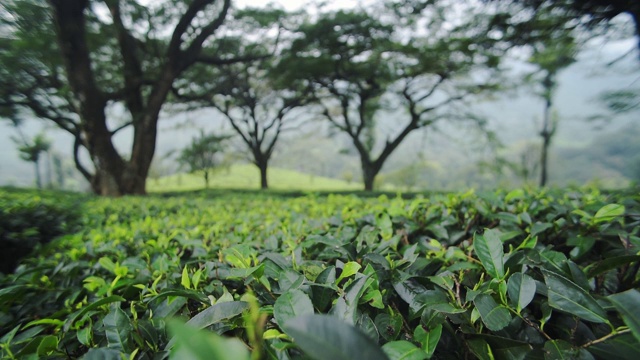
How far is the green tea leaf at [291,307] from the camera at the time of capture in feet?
1.78

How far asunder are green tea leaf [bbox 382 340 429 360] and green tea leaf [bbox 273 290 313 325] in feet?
0.48

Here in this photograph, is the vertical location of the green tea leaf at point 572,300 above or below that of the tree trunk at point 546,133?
below

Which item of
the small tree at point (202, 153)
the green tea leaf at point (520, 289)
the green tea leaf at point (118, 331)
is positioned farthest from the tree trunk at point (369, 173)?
the green tea leaf at point (118, 331)

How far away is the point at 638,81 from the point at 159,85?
9348 millimetres

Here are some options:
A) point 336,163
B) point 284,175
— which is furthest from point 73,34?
point 336,163

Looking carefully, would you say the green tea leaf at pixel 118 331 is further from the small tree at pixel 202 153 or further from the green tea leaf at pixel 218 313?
the small tree at pixel 202 153

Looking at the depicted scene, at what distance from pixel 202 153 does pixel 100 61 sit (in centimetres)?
1097

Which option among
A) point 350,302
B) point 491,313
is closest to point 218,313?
point 350,302

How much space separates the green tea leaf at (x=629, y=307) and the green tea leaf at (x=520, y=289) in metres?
0.15

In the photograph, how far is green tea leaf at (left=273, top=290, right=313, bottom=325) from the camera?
21.4 inches

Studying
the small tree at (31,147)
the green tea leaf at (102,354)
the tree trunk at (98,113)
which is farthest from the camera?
the small tree at (31,147)

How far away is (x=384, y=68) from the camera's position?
12383 mm

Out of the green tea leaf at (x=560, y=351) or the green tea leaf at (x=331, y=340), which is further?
the green tea leaf at (x=560, y=351)

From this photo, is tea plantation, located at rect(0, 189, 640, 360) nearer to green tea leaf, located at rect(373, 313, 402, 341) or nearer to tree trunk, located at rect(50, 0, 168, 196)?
green tea leaf, located at rect(373, 313, 402, 341)
